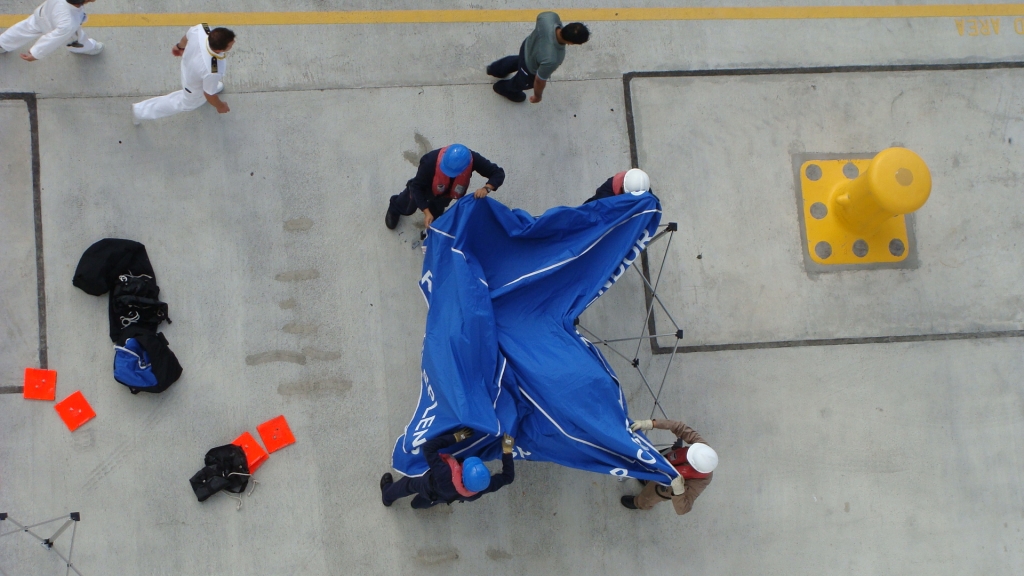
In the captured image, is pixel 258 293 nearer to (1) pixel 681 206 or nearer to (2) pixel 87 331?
(2) pixel 87 331

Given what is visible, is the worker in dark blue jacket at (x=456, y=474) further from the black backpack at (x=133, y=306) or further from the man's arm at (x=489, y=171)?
the black backpack at (x=133, y=306)

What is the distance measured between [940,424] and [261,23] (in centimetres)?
697

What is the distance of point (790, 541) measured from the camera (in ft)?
19.0

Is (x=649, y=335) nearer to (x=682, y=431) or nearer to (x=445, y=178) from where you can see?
(x=682, y=431)

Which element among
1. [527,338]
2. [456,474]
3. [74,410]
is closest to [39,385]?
[74,410]

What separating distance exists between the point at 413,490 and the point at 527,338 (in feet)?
4.59

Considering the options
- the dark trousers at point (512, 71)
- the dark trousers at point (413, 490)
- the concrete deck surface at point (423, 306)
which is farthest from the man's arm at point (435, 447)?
the dark trousers at point (512, 71)

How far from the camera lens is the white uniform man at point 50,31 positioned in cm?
505

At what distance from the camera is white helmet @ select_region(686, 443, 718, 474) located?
14.9 feet

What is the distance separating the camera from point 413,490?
4.98 metres

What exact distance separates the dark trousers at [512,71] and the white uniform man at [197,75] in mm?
2154

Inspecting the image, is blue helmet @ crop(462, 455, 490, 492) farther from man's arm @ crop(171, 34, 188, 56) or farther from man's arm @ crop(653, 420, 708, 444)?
man's arm @ crop(171, 34, 188, 56)

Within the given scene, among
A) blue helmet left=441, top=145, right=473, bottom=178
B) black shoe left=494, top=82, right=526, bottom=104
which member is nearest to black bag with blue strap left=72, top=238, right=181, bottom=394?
blue helmet left=441, top=145, right=473, bottom=178

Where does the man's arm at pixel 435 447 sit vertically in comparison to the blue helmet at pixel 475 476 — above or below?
above
